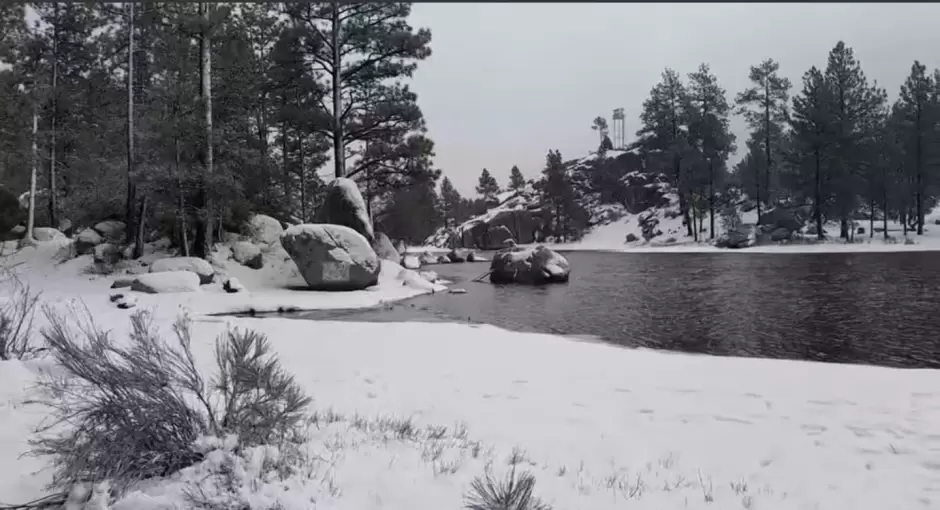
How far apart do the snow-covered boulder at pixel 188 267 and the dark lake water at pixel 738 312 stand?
436 centimetres

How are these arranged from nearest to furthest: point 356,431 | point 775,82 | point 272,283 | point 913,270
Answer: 1. point 356,431
2. point 272,283
3. point 913,270
4. point 775,82

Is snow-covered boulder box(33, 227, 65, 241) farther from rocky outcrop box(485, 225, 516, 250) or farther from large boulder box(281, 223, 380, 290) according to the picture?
rocky outcrop box(485, 225, 516, 250)

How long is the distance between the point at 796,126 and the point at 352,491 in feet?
161

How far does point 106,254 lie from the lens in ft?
53.2

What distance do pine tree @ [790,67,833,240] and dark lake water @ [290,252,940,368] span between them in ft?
72.7

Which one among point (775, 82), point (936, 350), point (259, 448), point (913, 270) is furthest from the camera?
point (775, 82)

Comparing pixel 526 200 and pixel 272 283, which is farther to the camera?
pixel 526 200

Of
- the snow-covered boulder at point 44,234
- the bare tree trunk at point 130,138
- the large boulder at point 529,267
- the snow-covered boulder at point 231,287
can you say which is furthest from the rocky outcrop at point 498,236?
the snow-covered boulder at point 231,287

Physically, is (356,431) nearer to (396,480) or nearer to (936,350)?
(396,480)

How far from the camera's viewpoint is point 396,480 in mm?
3125

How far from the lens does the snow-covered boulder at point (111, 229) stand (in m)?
18.0

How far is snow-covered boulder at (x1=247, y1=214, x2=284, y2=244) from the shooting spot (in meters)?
19.2

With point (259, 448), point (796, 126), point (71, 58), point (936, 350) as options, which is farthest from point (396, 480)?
point (796, 126)

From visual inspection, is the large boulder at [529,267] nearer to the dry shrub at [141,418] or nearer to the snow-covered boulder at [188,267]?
the snow-covered boulder at [188,267]
